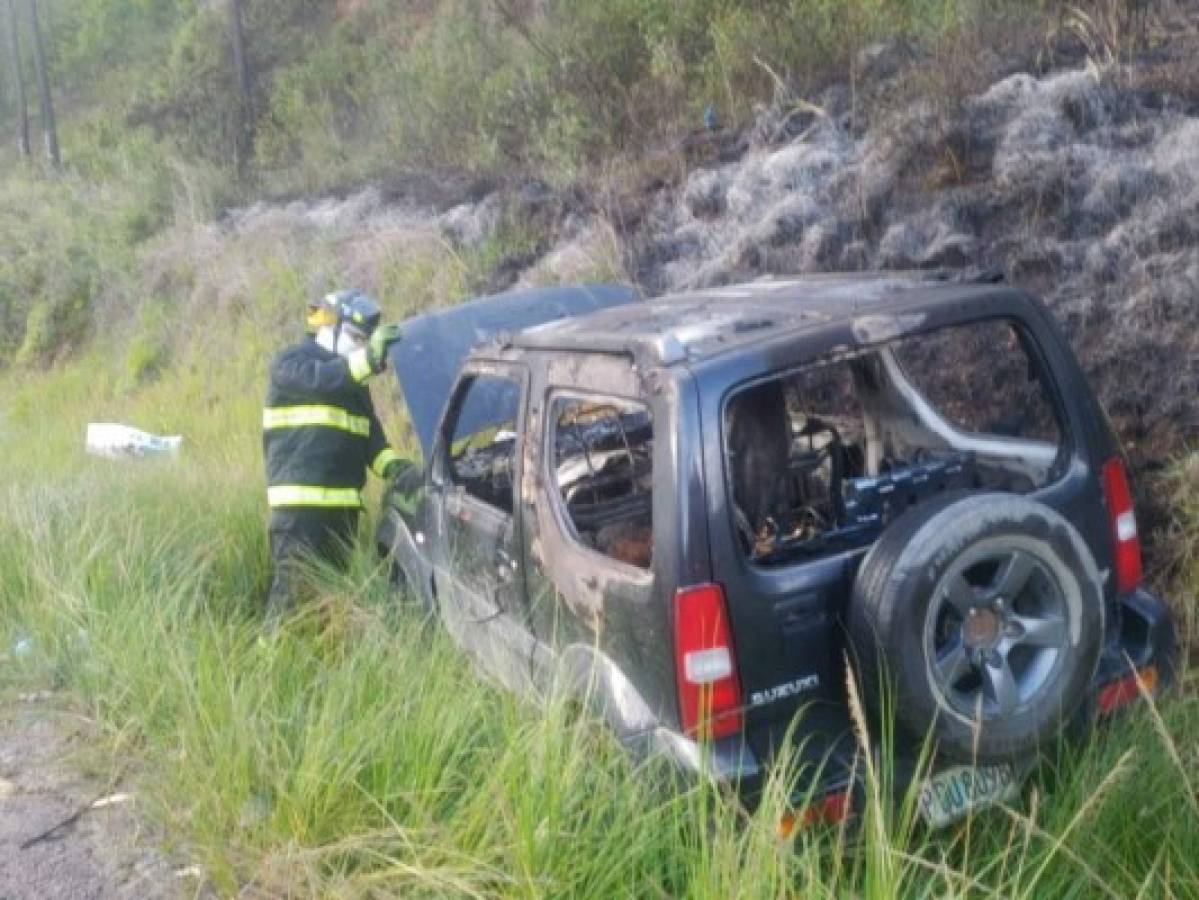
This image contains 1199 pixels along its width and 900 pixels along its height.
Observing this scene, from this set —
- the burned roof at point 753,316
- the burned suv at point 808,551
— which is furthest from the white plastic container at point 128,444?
the burned roof at point 753,316

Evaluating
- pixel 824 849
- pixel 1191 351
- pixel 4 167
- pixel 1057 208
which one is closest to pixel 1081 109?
pixel 1057 208

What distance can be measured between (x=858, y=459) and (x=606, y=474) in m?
0.87

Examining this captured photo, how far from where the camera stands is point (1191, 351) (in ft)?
17.0

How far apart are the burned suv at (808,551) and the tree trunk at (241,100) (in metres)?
15.2

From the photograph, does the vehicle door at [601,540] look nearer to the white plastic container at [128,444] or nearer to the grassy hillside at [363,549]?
the grassy hillside at [363,549]

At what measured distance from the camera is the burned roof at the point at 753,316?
3.36m

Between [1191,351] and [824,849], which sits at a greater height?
[1191,351]

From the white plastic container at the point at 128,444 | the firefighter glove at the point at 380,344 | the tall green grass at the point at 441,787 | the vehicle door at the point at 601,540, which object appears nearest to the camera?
the tall green grass at the point at 441,787

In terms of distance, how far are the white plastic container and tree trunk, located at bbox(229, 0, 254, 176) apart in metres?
8.69

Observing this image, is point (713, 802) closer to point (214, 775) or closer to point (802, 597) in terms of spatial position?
point (802, 597)

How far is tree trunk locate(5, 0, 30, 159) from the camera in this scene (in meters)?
27.1

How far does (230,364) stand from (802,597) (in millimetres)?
9994

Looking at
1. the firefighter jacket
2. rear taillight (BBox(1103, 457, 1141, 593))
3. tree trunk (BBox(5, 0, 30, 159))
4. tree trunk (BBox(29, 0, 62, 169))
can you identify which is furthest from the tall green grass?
tree trunk (BBox(5, 0, 30, 159))

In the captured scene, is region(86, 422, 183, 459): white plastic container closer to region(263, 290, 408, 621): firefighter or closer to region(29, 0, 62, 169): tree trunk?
region(263, 290, 408, 621): firefighter
